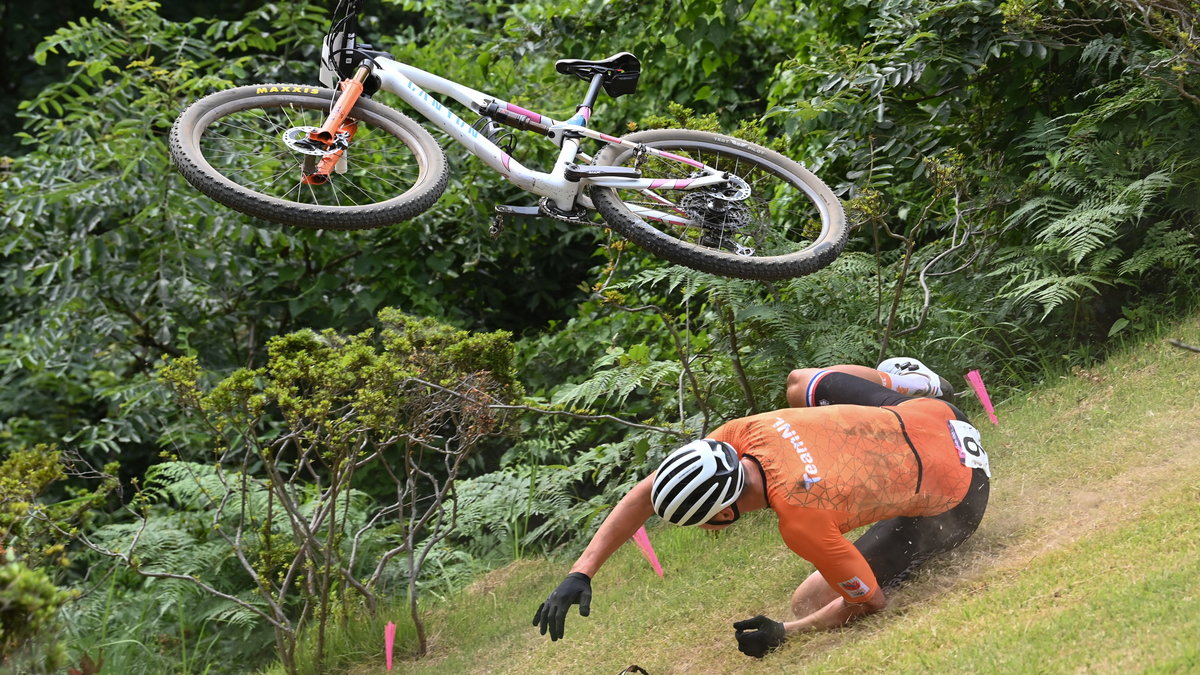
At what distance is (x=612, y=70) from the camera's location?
5418 millimetres

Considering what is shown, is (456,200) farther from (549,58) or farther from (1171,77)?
(1171,77)

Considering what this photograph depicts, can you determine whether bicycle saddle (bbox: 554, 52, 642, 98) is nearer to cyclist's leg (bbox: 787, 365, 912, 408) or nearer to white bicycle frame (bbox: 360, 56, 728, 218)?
white bicycle frame (bbox: 360, 56, 728, 218)

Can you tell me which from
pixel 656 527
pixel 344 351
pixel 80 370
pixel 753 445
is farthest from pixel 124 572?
pixel 753 445

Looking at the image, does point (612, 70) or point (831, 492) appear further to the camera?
point (612, 70)

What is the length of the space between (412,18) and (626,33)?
5.92 meters

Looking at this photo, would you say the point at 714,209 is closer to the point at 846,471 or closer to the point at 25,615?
the point at 846,471

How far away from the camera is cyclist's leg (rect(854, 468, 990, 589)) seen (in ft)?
15.7

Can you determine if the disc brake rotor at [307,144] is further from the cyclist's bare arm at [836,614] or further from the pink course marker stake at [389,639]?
the cyclist's bare arm at [836,614]

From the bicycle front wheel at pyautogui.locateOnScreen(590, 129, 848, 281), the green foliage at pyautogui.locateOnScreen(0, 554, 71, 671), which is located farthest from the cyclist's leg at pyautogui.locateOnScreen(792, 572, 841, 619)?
the green foliage at pyautogui.locateOnScreen(0, 554, 71, 671)

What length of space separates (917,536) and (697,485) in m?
1.09

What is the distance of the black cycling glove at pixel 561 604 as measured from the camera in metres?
4.33

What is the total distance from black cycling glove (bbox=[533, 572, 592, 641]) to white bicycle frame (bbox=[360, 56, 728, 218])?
161 centimetres

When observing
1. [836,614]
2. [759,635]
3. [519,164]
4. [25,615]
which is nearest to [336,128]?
[519,164]

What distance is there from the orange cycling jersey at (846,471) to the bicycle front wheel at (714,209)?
678 mm
